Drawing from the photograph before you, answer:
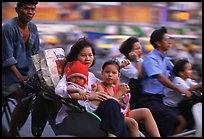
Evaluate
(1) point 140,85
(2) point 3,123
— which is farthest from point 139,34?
(2) point 3,123

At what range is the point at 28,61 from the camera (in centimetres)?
348

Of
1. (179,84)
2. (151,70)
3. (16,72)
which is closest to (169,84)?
(179,84)

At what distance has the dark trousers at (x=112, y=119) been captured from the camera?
2963mm

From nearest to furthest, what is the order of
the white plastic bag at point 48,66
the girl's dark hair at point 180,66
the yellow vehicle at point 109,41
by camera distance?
the white plastic bag at point 48,66 < the girl's dark hair at point 180,66 < the yellow vehicle at point 109,41

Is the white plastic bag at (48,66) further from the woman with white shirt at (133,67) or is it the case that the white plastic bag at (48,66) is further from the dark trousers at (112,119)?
the woman with white shirt at (133,67)

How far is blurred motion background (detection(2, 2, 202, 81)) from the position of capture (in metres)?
9.38

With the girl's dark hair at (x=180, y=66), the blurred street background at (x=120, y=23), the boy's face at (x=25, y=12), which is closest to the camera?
the boy's face at (x=25, y=12)

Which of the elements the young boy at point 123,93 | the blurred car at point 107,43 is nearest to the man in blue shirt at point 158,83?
the young boy at point 123,93

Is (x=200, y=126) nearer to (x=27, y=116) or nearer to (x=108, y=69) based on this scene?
(x=108, y=69)

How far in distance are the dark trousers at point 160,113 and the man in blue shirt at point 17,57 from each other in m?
1.12

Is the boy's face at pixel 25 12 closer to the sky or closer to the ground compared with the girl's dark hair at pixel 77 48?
closer to the sky

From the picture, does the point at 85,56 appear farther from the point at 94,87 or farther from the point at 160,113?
the point at 160,113

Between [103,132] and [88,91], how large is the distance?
1.16ft

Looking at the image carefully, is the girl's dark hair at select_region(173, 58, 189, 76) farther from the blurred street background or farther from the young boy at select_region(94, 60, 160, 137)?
the blurred street background
